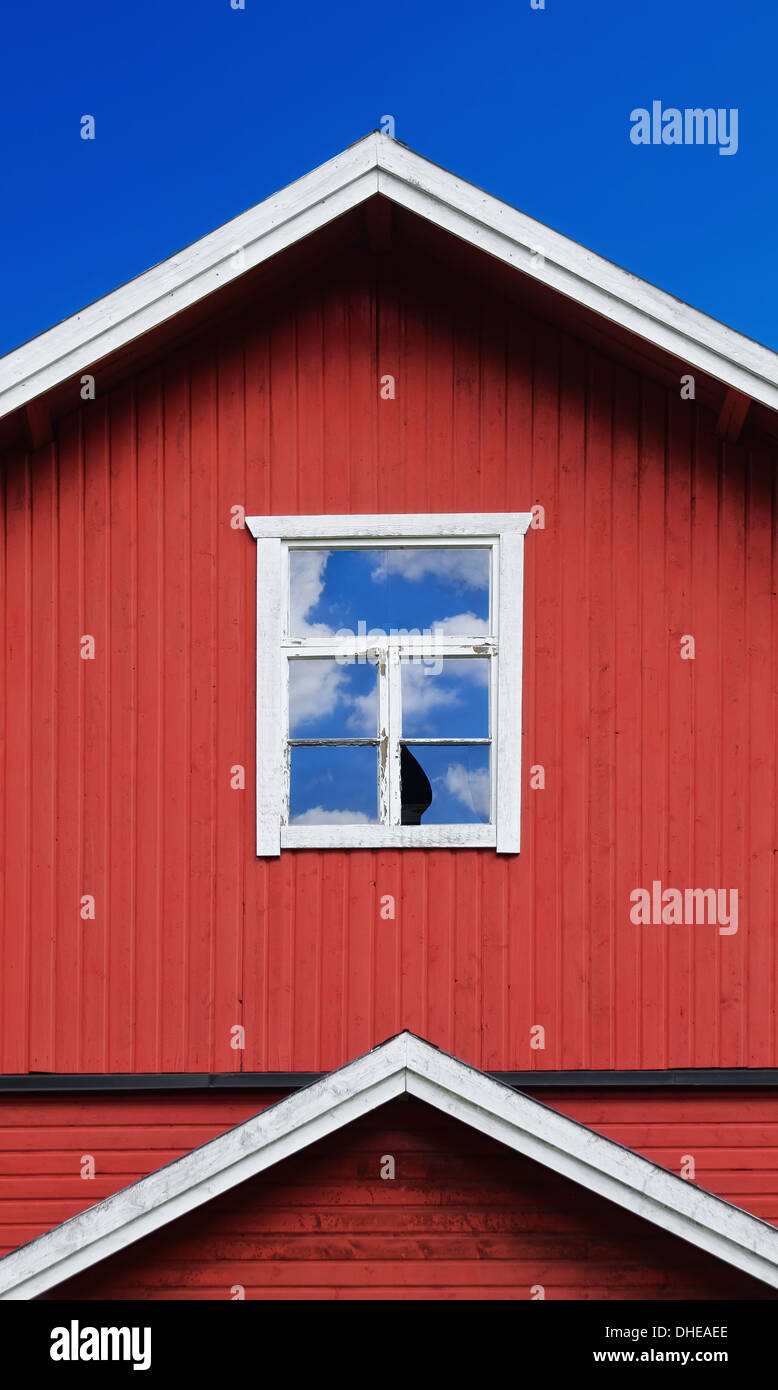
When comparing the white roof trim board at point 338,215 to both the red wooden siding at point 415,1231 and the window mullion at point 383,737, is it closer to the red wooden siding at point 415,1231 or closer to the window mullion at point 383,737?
the window mullion at point 383,737

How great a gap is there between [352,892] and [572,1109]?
165cm

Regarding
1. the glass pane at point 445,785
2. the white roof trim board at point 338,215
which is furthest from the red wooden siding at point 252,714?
the white roof trim board at point 338,215

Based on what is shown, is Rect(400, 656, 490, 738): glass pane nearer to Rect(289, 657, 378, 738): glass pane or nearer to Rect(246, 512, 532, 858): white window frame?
Rect(246, 512, 532, 858): white window frame

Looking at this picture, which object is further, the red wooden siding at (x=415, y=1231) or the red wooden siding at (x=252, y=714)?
the red wooden siding at (x=252, y=714)

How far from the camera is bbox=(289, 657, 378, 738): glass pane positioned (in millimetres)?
4801

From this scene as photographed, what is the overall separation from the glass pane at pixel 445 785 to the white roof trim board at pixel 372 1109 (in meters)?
1.68

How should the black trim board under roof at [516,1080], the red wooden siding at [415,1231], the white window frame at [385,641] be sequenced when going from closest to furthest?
the red wooden siding at [415,1231]
the black trim board under roof at [516,1080]
the white window frame at [385,641]

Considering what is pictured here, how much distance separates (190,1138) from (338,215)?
5.01 meters

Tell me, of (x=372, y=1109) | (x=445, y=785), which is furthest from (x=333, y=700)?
(x=372, y=1109)

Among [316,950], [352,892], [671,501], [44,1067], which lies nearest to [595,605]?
[671,501]

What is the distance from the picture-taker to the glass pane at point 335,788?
4.76 meters
